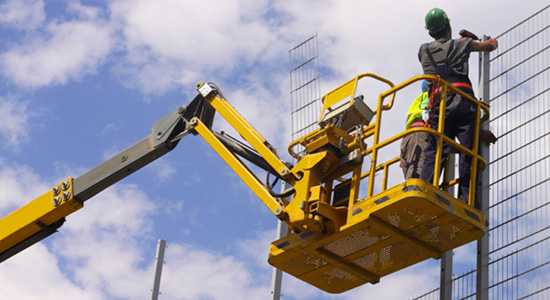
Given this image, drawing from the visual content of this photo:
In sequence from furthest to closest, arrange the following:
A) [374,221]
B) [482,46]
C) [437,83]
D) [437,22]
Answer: [437,22]
[482,46]
[437,83]
[374,221]

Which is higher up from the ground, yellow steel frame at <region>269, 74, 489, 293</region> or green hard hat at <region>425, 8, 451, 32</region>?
green hard hat at <region>425, 8, 451, 32</region>

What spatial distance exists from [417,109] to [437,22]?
1.17 m

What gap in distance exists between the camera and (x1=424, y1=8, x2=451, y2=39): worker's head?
1177 cm

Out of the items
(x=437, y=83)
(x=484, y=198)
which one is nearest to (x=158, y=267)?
(x=484, y=198)

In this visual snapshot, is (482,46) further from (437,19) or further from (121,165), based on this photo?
(121,165)

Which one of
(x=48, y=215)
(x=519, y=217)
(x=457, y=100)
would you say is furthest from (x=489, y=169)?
(x=48, y=215)

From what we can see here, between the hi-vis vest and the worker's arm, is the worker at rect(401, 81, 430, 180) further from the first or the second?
the worker's arm

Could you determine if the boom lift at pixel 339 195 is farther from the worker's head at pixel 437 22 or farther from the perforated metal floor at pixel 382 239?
the worker's head at pixel 437 22

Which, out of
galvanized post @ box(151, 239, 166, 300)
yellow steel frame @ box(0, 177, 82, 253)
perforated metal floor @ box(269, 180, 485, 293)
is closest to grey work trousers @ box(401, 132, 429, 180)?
perforated metal floor @ box(269, 180, 485, 293)

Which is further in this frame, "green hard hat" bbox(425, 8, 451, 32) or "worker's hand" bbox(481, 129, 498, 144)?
"worker's hand" bbox(481, 129, 498, 144)

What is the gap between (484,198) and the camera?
12.2 meters

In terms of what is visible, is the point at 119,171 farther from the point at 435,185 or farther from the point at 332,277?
the point at 435,185

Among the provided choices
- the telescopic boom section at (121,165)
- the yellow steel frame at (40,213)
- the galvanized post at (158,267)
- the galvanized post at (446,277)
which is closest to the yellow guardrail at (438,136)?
the galvanized post at (446,277)

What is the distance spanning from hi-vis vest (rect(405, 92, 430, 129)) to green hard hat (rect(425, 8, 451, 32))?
2.93 feet
